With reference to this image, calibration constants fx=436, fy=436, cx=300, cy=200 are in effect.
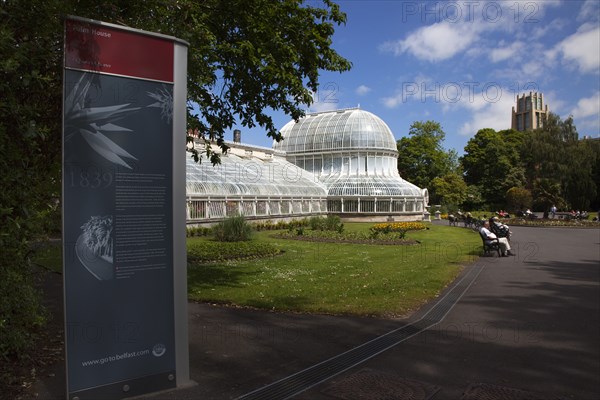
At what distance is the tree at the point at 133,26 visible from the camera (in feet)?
14.5

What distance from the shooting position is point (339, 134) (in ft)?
156

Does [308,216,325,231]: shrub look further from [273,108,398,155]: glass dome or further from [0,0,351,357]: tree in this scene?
[273,108,398,155]: glass dome

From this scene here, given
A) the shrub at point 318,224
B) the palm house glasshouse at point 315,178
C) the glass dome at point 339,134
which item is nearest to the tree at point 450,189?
the glass dome at point 339,134

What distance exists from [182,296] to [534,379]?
13.1 ft

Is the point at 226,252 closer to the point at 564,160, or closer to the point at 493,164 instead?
the point at 564,160

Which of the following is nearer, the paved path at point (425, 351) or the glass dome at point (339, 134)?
the paved path at point (425, 351)

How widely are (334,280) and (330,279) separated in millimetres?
180

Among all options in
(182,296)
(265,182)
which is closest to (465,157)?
(265,182)

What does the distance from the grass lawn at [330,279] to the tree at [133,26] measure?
963mm

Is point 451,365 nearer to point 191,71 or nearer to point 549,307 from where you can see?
point 549,307

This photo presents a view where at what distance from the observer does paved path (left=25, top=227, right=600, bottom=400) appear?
461cm

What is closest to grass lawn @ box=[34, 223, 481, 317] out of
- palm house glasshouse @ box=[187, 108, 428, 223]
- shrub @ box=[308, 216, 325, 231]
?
shrub @ box=[308, 216, 325, 231]

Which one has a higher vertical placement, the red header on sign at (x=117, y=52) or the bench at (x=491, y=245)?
the red header on sign at (x=117, y=52)

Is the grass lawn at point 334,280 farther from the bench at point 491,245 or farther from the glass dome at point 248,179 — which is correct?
the glass dome at point 248,179
